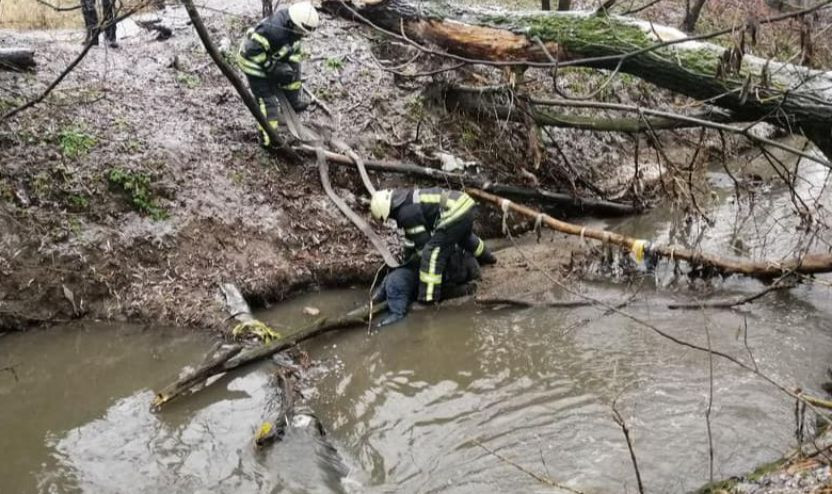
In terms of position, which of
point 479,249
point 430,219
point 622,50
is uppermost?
point 622,50

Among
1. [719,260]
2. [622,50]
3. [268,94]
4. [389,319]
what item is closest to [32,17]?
[268,94]

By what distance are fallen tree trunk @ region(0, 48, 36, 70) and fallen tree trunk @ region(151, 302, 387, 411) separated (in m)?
4.63

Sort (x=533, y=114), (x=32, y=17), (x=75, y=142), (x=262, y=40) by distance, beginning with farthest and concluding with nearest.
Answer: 1. (x=32, y=17)
2. (x=533, y=114)
3. (x=262, y=40)
4. (x=75, y=142)

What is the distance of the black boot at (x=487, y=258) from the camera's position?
7652mm

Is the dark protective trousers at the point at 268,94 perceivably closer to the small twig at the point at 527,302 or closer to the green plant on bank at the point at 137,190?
the green plant on bank at the point at 137,190

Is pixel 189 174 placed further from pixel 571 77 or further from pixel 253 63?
pixel 571 77

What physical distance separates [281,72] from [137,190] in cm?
231

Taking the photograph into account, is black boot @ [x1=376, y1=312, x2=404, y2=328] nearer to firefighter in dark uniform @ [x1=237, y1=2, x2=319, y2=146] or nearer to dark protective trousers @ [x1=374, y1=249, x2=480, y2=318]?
dark protective trousers @ [x1=374, y1=249, x2=480, y2=318]

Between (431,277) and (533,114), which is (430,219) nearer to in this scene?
(431,277)

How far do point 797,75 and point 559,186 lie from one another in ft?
10.3

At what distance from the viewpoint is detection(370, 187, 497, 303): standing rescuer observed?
678cm

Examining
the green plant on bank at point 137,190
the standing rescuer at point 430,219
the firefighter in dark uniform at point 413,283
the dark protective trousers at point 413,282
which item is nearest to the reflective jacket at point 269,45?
the green plant on bank at point 137,190

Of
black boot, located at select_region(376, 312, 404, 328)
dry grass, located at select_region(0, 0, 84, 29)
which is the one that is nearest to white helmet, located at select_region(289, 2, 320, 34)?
black boot, located at select_region(376, 312, 404, 328)

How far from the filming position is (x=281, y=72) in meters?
8.30
